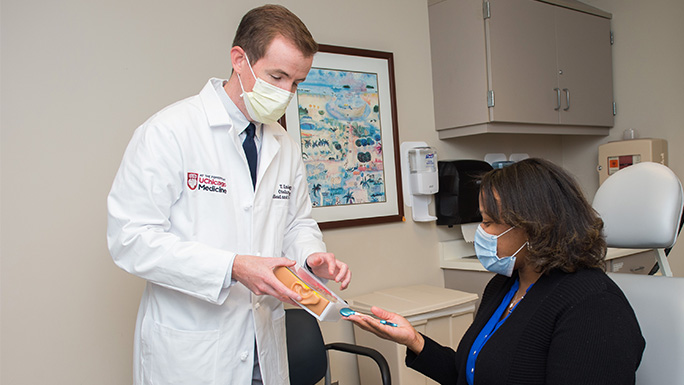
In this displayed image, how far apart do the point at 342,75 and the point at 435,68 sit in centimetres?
62

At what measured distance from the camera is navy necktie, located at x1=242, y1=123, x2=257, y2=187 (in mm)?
1421

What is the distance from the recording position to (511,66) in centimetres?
271

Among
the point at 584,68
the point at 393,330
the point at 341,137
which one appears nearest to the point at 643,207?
the point at 393,330

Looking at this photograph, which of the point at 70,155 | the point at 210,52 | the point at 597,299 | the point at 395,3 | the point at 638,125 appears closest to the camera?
the point at 597,299

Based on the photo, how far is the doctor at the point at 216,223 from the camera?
1188 millimetres

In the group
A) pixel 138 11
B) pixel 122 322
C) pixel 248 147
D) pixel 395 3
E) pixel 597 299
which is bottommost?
pixel 122 322

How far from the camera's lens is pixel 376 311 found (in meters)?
1.39

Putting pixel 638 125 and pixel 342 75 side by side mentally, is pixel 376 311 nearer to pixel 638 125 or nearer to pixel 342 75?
pixel 342 75

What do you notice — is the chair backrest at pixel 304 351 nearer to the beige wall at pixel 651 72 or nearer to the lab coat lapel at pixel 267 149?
the lab coat lapel at pixel 267 149

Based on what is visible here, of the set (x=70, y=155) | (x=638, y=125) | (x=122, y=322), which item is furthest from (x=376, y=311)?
(x=638, y=125)

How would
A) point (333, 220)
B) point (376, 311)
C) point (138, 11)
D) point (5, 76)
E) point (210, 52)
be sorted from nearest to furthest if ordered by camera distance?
1. point (376, 311)
2. point (5, 76)
3. point (138, 11)
4. point (210, 52)
5. point (333, 220)

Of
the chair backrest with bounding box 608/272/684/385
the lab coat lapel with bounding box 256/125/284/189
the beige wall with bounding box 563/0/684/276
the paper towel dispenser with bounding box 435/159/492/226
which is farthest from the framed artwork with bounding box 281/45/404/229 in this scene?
the beige wall with bounding box 563/0/684/276

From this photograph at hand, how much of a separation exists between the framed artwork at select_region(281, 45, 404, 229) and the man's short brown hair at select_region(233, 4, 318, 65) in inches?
34.8

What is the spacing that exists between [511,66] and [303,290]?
2039 mm
